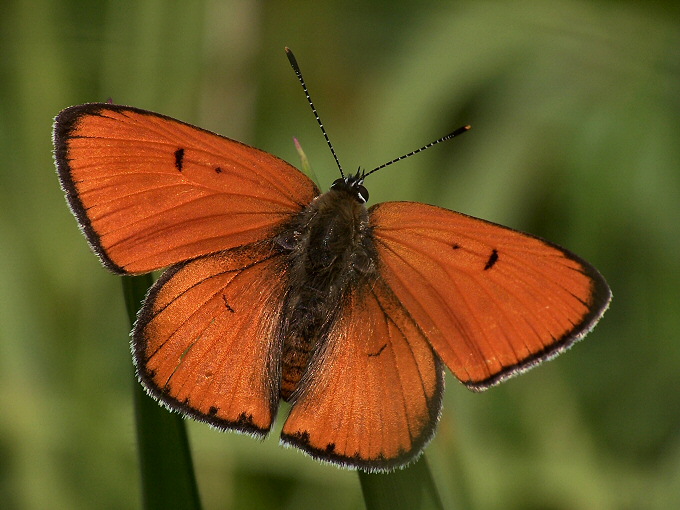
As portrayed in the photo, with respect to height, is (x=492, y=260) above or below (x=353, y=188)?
below

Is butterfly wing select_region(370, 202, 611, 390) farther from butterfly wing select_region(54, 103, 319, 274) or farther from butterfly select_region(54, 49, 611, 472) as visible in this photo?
butterfly wing select_region(54, 103, 319, 274)

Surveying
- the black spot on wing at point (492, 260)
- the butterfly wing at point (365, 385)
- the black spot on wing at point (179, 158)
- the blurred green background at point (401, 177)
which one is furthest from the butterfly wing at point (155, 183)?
the blurred green background at point (401, 177)

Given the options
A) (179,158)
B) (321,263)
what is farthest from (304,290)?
(179,158)

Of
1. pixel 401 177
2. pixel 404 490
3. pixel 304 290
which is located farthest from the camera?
pixel 401 177

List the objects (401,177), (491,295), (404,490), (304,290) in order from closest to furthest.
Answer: (404,490) → (491,295) → (304,290) → (401,177)

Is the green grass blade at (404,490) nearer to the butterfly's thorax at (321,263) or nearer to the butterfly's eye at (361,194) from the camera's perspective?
the butterfly's thorax at (321,263)

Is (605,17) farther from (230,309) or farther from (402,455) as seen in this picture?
(402,455)

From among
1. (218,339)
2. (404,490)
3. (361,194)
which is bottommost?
(404,490)

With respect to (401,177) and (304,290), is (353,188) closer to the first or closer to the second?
(304,290)
